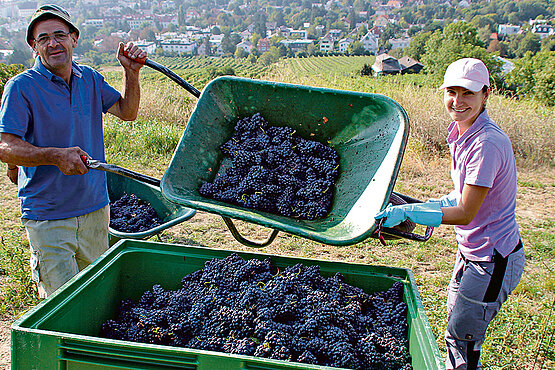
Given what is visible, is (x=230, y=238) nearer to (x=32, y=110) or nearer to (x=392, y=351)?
(x=32, y=110)

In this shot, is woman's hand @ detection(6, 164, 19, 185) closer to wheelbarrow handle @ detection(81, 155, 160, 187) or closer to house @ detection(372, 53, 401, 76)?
wheelbarrow handle @ detection(81, 155, 160, 187)

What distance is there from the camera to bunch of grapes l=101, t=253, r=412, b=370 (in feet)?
5.18

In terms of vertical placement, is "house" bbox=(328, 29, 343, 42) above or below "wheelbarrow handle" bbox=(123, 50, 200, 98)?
above

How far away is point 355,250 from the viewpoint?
4027mm

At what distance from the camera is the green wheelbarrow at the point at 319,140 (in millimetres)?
1779

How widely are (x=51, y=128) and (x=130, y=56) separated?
2.15 ft

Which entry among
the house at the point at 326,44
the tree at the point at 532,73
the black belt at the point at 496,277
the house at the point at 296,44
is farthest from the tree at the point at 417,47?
the black belt at the point at 496,277

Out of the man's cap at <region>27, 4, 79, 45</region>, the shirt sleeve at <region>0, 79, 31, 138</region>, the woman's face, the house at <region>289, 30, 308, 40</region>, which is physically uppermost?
the house at <region>289, 30, 308, 40</region>

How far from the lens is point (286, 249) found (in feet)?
13.2

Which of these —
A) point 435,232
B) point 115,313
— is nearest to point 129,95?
point 115,313

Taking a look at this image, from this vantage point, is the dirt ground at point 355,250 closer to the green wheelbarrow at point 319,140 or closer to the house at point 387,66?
the green wheelbarrow at point 319,140

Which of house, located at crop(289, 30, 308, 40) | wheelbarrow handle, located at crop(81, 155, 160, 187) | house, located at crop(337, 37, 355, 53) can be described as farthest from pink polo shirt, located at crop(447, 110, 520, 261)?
house, located at crop(289, 30, 308, 40)

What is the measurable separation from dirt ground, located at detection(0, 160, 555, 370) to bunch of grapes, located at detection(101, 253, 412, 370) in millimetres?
1409

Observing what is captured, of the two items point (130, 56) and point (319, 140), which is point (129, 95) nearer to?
point (130, 56)
